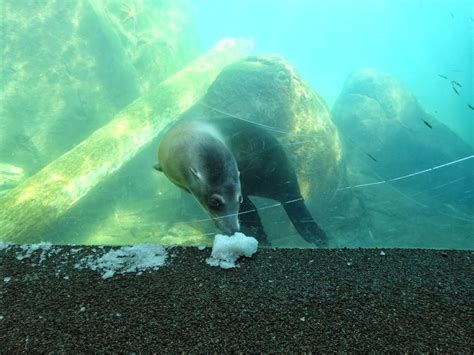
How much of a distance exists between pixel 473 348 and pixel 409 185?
3676mm

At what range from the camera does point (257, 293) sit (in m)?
1.22

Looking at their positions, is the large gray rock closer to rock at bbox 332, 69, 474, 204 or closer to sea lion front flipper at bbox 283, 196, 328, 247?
rock at bbox 332, 69, 474, 204

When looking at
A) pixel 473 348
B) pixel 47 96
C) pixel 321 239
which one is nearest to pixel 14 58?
pixel 47 96

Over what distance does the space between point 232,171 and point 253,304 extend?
40.6 inches

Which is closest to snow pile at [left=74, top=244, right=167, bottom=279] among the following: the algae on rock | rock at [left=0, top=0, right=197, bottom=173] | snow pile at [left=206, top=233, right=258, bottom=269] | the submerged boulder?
snow pile at [left=206, top=233, right=258, bottom=269]

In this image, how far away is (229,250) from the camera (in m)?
1.44

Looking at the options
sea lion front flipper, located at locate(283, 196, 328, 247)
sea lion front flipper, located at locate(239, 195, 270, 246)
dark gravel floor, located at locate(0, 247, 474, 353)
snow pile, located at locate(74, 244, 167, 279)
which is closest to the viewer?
dark gravel floor, located at locate(0, 247, 474, 353)

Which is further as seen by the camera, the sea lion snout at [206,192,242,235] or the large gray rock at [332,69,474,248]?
the large gray rock at [332,69,474,248]

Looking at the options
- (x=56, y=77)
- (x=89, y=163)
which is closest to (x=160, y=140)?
(x=89, y=163)

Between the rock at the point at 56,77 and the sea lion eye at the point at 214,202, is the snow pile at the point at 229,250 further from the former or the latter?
the rock at the point at 56,77

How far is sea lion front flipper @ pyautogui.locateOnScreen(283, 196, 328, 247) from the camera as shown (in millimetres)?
2850

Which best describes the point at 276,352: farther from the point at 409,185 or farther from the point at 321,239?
the point at 409,185

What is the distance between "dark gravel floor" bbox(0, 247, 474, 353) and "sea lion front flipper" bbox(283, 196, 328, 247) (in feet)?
4.58

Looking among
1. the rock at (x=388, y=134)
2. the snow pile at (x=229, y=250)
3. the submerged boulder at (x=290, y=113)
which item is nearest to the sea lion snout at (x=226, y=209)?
the snow pile at (x=229, y=250)
